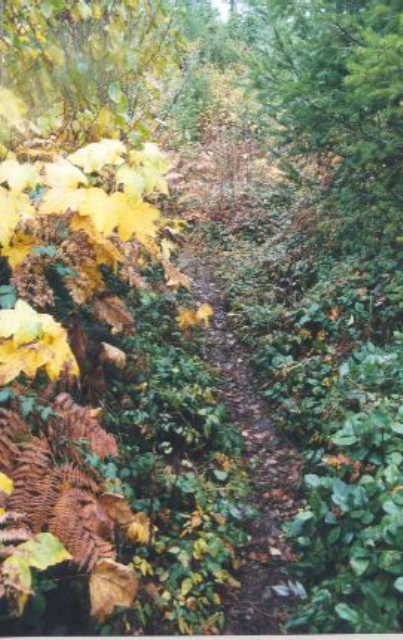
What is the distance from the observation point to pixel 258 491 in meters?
5.15

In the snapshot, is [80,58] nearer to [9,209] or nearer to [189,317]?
[9,209]

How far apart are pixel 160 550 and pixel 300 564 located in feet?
3.42

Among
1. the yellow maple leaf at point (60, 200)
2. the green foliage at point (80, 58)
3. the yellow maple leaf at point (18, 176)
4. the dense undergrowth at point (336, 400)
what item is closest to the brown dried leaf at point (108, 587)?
the dense undergrowth at point (336, 400)

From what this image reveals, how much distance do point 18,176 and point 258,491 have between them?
3.88 m

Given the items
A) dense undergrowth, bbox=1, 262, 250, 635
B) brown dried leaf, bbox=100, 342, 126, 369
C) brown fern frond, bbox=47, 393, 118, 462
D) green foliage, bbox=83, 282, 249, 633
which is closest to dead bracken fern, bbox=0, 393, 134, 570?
brown fern frond, bbox=47, 393, 118, 462

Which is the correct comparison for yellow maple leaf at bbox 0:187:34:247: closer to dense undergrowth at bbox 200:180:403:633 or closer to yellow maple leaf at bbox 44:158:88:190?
yellow maple leaf at bbox 44:158:88:190

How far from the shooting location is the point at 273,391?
6449 mm

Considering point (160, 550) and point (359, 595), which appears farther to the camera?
point (160, 550)

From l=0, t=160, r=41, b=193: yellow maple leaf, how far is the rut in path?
3.24 metres

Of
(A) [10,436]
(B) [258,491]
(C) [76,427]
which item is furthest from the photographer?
(B) [258,491]

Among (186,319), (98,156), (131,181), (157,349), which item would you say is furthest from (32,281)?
(186,319)

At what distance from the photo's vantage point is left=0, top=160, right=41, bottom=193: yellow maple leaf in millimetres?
2249

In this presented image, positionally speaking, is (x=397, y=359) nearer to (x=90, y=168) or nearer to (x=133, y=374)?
(x=133, y=374)

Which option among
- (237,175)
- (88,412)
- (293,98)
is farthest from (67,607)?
(237,175)
